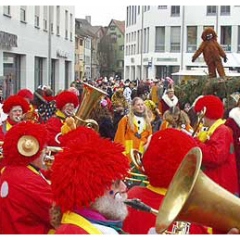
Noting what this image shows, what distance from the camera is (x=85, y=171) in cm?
271

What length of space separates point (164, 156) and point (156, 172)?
4.2 inches

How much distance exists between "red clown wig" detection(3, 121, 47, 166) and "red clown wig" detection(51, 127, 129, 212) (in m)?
1.16

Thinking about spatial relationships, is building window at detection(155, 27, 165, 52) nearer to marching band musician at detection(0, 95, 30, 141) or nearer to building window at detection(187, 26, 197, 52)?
building window at detection(187, 26, 197, 52)

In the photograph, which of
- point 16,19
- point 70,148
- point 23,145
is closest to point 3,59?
point 16,19

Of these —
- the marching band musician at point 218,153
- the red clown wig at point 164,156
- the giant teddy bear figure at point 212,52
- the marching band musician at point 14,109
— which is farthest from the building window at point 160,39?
the red clown wig at point 164,156

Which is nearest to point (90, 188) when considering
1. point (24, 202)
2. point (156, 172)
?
point (156, 172)

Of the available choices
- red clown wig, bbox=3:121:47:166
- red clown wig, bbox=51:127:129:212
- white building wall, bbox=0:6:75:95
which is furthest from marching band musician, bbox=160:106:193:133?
white building wall, bbox=0:6:75:95

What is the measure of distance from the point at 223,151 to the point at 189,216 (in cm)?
289

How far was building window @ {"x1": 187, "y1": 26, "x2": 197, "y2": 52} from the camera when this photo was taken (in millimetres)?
47000

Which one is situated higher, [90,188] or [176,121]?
[90,188]

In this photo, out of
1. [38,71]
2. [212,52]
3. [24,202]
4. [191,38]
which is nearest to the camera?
[24,202]

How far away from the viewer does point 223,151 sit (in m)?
5.43

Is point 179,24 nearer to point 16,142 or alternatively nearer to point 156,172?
point 16,142

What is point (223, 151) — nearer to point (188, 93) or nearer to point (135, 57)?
point (188, 93)
